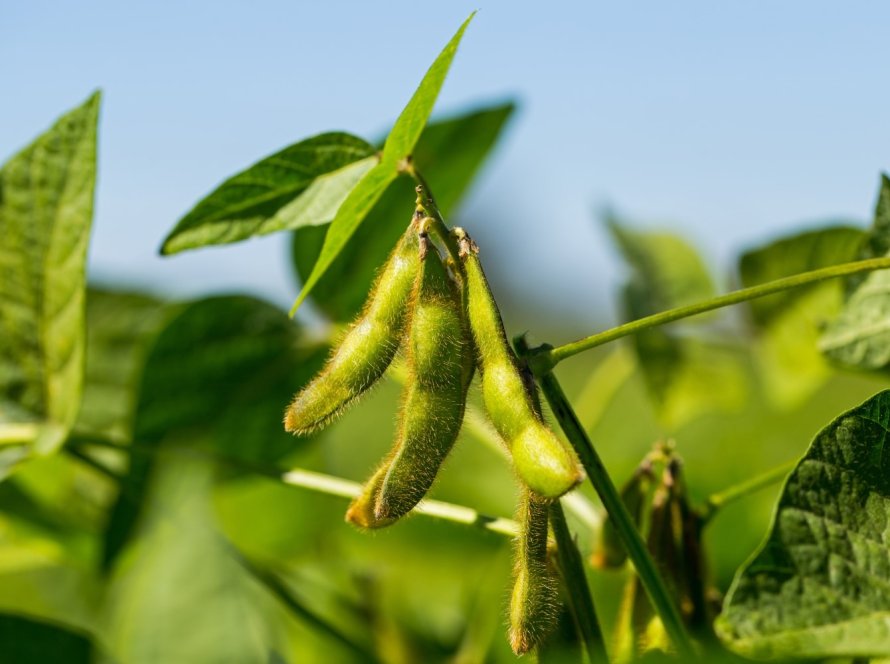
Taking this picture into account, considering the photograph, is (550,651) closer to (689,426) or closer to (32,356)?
(32,356)

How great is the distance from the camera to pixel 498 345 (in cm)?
109

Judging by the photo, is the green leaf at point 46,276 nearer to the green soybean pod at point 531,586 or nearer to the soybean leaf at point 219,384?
the soybean leaf at point 219,384

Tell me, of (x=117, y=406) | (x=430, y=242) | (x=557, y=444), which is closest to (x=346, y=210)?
(x=430, y=242)

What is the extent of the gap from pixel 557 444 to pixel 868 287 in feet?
3.11

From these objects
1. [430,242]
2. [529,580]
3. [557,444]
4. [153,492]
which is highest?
[430,242]

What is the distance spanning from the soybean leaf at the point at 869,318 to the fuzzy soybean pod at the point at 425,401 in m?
0.87

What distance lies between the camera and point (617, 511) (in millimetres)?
1127

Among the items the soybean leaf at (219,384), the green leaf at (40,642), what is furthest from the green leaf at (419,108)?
the green leaf at (40,642)

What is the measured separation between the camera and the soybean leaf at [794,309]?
2.27 metres

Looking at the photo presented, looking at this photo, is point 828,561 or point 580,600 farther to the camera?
point 580,600

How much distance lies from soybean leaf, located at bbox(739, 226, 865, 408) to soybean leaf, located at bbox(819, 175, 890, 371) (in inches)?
16.5

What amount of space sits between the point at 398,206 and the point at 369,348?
106cm

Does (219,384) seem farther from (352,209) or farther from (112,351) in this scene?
(352,209)

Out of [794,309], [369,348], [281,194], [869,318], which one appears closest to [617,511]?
[369,348]
